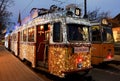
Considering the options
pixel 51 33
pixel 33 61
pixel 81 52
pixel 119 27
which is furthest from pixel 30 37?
pixel 119 27

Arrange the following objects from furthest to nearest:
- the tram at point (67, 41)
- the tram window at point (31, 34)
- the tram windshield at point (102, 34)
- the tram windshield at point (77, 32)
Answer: the tram windshield at point (102, 34), the tram window at point (31, 34), the tram windshield at point (77, 32), the tram at point (67, 41)

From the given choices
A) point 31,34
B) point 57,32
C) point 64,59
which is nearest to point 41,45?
point 31,34

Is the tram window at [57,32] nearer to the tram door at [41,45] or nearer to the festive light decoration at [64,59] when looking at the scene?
the festive light decoration at [64,59]

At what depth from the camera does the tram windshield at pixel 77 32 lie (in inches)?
376

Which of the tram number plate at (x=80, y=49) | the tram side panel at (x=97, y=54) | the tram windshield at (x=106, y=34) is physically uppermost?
the tram windshield at (x=106, y=34)

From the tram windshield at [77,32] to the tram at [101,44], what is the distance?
3788 millimetres

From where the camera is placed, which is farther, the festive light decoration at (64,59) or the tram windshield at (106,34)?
the tram windshield at (106,34)

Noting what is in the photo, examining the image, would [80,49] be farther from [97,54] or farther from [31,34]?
[97,54]

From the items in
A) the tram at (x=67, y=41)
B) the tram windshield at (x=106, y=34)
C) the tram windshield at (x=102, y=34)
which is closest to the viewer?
the tram at (x=67, y=41)

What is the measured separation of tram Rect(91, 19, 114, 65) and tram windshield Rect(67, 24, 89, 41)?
379 cm

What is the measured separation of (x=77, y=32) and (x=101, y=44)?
14.8ft

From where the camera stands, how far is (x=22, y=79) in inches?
372

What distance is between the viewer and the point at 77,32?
388 inches

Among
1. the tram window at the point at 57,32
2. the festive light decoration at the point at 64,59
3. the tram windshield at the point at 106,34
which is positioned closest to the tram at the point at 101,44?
the tram windshield at the point at 106,34
